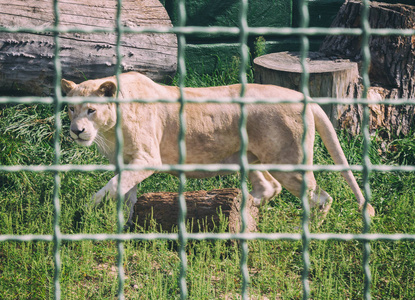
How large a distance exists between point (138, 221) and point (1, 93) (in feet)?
8.66

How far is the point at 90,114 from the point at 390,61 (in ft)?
11.4

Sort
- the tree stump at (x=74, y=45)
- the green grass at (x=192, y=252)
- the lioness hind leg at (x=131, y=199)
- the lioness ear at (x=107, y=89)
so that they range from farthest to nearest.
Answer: the tree stump at (x=74, y=45) → the lioness hind leg at (x=131, y=199) → the lioness ear at (x=107, y=89) → the green grass at (x=192, y=252)

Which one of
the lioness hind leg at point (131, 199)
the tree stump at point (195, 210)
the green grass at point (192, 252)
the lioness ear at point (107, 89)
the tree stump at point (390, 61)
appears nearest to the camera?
the green grass at point (192, 252)

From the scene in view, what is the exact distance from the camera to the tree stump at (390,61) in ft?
20.0

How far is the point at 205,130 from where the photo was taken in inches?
180

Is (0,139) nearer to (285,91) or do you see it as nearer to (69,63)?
(69,63)

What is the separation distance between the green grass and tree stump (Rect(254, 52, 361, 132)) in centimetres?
62

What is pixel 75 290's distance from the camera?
352 centimetres

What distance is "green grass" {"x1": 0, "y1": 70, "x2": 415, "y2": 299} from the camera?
357 cm

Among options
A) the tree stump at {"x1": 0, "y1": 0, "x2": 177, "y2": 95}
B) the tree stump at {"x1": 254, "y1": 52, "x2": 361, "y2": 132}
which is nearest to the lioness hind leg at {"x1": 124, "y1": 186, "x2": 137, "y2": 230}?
the tree stump at {"x1": 0, "y1": 0, "x2": 177, "y2": 95}

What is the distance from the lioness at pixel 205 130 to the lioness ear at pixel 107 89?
0.08 m

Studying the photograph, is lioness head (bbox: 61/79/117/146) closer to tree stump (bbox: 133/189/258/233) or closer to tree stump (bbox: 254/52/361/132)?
tree stump (bbox: 133/189/258/233)

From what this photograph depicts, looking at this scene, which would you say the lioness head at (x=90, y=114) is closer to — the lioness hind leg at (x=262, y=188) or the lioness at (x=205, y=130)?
the lioness at (x=205, y=130)

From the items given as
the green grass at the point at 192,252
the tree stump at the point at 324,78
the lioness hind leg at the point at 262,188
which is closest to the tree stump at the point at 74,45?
the green grass at the point at 192,252
